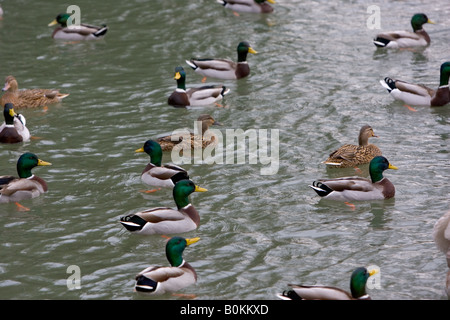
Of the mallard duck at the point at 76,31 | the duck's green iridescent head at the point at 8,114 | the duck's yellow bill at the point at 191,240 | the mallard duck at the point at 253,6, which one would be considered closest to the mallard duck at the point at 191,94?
the duck's green iridescent head at the point at 8,114

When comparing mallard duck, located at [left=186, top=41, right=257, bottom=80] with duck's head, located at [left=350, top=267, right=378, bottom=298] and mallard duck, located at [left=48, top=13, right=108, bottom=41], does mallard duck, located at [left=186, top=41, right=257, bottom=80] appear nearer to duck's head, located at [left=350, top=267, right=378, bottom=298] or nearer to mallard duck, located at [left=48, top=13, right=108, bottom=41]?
mallard duck, located at [left=48, top=13, right=108, bottom=41]

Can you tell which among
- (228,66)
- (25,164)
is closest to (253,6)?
(228,66)

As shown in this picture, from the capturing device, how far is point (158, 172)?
1356 centimetres

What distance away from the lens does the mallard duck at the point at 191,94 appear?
17.0m

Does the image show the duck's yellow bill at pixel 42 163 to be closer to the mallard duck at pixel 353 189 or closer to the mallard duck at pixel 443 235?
the mallard duck at pixel 353 189

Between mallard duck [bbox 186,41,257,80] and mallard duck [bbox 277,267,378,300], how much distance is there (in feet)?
31.0

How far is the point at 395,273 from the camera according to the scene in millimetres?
10602

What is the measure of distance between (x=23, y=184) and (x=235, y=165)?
3543 mm

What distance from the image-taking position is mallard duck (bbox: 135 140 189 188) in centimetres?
1353

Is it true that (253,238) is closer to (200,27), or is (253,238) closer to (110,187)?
(110,187)

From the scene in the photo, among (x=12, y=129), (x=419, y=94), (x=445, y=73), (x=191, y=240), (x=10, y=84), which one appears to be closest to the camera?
(x=191, y=240)

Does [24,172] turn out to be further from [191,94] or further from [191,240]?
[191,94]

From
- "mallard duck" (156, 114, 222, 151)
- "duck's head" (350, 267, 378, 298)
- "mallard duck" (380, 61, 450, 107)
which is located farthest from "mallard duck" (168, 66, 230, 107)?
"duck's head" (350, 267, 378, 298)

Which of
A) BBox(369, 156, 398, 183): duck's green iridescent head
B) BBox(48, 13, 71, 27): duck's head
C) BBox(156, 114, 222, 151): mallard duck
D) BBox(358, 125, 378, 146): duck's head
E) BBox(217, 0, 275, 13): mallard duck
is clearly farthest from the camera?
BBox(217, 0, 275, 13): mallard duck
